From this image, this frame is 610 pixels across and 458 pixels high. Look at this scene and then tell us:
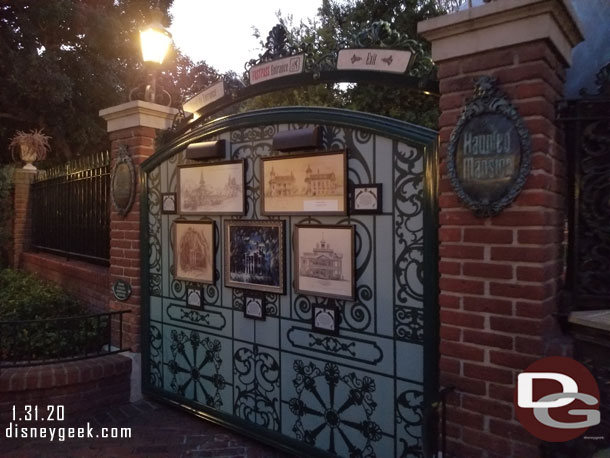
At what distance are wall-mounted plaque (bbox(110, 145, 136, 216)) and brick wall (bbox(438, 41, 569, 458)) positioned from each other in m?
3.19

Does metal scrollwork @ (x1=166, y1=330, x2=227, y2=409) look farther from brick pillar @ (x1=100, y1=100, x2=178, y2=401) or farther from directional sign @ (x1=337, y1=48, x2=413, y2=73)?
directional sign @ (x1=337, y1=48, x2=413, y2=73)

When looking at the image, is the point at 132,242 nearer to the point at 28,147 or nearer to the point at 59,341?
the point at 59,341

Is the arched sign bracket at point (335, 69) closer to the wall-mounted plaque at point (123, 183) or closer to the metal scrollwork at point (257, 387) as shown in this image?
the wall-mounted plaque at point (123, 183)

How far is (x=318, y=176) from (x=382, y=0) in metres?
7.43

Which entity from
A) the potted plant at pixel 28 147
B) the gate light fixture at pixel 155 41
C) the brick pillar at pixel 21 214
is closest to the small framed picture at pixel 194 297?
the gate light fixture at pixel 155 41

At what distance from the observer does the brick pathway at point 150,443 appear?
3.79 m

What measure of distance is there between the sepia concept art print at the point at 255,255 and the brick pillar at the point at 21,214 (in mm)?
5978

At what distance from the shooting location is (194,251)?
4.27m

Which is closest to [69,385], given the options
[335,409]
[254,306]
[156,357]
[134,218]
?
[156,357]

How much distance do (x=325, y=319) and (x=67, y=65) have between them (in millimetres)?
15385

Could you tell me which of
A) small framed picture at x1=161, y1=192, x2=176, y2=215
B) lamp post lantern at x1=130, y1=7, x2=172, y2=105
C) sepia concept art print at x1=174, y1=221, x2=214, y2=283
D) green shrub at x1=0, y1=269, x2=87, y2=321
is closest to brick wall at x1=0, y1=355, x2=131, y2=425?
sepia concept art print at x1=174, y1=221, x2=214, y2=283

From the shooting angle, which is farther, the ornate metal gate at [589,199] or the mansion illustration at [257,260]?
the mansion illustration at [257,260]

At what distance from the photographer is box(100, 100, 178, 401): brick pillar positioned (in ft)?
15.8

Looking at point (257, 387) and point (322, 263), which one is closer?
point (322, 263)
